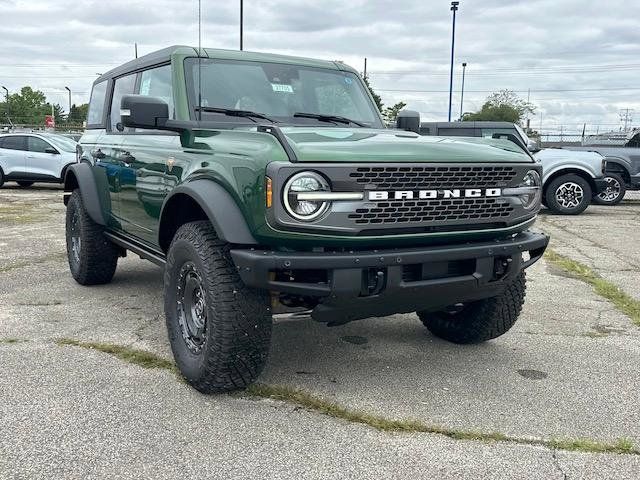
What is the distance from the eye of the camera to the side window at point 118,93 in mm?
5176

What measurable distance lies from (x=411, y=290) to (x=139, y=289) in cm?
340

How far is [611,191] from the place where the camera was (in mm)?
14141

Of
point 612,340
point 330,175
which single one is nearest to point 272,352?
point 330,175

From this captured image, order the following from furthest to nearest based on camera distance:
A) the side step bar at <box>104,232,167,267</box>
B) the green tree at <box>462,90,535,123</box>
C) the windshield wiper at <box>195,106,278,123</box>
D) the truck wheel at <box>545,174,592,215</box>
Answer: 1. the green tree at <box>462,90,535,123</box>
2. the truck wheel at <box>545,174,592,215</box>
3. the side step bar at <box>104,232,167,267</box>
4. the windshield wiper at <box>195,106,278,123</box>

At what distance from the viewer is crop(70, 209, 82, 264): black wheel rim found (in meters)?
5.83

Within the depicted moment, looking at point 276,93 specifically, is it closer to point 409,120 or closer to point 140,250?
point 409,120

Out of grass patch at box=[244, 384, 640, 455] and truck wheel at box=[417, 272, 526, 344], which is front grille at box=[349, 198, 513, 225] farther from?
grass patch at box=[244, 384, 640, 455]

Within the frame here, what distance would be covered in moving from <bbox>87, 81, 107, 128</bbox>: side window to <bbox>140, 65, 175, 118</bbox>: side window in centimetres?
111

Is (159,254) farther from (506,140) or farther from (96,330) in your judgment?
(506,140)

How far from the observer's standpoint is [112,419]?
3.15 m

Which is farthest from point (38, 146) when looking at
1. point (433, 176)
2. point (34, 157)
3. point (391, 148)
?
point (433, 176)

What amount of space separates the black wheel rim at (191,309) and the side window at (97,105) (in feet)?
8.89

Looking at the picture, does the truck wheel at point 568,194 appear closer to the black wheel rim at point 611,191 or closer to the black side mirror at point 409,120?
the black wheel rim at point 611,191

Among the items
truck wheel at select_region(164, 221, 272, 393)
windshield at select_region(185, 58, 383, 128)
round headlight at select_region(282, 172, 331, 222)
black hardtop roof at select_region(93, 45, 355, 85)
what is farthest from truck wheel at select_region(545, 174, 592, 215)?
round headlight at select_region(282, 172, 331, 222)
